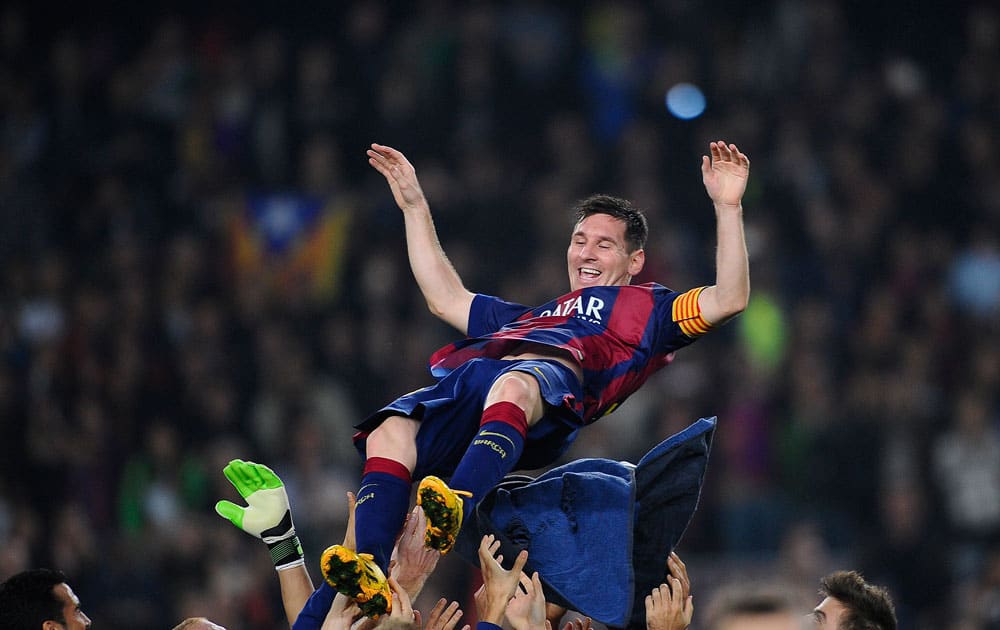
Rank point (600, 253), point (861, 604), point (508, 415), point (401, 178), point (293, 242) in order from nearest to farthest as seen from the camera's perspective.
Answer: point (861, 604), point (508, 415), point (600, 253), point (401, 178), point (293, 242)

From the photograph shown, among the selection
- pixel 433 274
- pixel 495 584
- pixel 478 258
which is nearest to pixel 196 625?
pixel 495 584

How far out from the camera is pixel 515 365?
4.03 m

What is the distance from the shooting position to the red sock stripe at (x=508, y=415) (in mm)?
3783

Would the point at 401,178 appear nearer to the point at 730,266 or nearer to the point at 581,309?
the point at 581,309

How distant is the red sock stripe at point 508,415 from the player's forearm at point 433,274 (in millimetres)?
940

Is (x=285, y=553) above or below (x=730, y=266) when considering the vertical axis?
below

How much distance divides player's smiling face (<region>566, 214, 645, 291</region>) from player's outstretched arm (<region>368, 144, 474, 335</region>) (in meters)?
0.41

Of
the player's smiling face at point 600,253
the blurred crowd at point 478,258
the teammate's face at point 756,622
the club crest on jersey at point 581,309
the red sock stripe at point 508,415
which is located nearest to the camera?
the teammate's face at point 756,622

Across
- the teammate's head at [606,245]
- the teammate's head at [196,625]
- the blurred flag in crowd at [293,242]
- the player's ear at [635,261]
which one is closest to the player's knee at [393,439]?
→ the teammate's head at [196,625]

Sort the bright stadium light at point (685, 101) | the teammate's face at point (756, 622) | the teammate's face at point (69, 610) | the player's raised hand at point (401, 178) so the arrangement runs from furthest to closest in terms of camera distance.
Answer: the bright stadium light at point (685, 101) → the player's raised hand at point (401, 178) → the teammate's face at point (69, 610) → the teammate's face at point (756, 622)

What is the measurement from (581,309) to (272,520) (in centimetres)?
116

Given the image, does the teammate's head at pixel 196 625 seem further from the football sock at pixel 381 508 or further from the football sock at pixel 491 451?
the football sock at pixel 491 451

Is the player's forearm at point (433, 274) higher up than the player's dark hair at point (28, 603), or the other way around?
the player's forearm at point (433, 274)

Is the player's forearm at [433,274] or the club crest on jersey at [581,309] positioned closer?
the club crest on jersey at [581,309]
